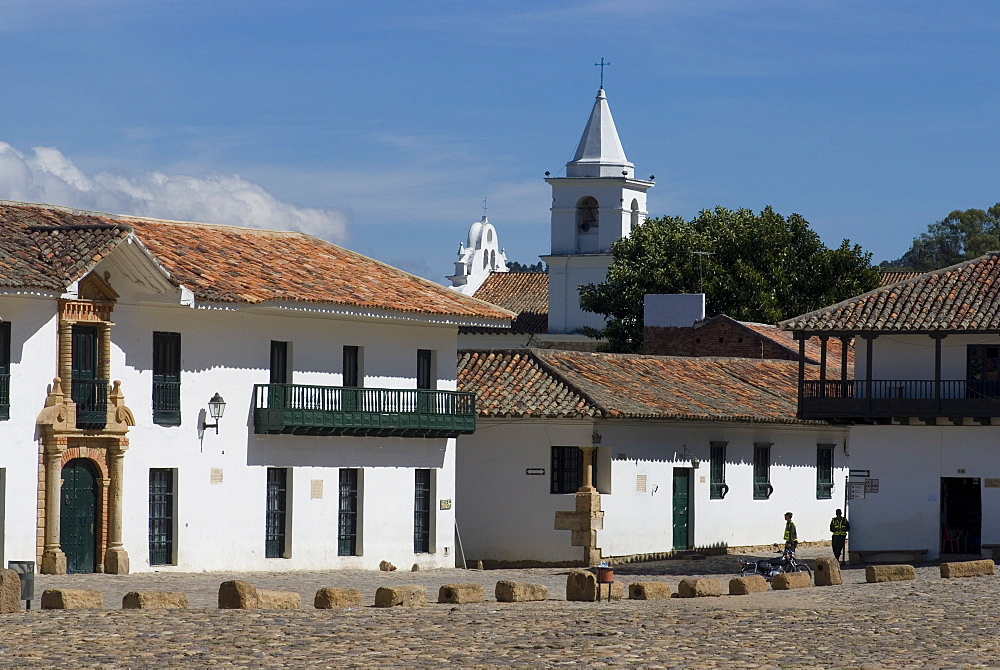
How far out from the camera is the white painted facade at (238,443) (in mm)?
28594

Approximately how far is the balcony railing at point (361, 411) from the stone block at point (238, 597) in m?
10.3

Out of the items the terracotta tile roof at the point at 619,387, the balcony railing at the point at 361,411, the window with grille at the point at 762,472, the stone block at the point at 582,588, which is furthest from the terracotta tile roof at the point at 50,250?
the window with grille at the point at 762,472

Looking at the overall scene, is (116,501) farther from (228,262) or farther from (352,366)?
(352,366)

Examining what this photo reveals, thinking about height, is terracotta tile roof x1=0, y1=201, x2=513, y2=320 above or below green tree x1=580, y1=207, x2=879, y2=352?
below

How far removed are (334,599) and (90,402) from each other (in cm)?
829

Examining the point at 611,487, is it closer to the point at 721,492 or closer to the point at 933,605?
the point at 721,492

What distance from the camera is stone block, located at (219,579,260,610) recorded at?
71.9 ft

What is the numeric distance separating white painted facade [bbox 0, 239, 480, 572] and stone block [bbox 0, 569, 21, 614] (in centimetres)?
767

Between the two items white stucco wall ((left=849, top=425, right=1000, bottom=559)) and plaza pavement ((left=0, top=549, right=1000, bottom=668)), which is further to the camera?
white stucco wall ((left=849, top=425, right=1000, bottom=559))

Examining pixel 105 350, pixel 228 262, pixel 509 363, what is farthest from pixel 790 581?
pixel 509 363

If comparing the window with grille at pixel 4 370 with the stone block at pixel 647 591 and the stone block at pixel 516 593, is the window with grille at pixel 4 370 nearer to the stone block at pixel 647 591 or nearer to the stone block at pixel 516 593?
the stone block at pixel 516 593

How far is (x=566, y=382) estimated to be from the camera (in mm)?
38219

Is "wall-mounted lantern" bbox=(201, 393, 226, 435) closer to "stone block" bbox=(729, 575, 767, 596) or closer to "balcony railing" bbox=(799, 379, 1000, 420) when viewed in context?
"stone block" bbox=(729, 575, 767, 596)

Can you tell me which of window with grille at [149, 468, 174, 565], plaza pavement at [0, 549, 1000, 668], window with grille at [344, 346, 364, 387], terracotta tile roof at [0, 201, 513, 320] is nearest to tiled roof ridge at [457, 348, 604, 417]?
terracotta tile roof at [0, 201, 513, 320]
